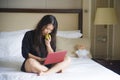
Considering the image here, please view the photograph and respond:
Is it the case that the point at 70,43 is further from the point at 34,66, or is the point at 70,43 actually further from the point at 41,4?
the point at 34,66

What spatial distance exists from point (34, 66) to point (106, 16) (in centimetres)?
166

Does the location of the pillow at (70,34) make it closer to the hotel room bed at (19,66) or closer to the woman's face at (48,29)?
the hotel room bed at (19,66)

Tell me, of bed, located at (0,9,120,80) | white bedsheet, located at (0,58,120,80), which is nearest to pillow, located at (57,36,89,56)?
bed, located at (0,9,120,80)

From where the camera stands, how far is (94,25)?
3.78 metres

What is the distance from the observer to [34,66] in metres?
2.22

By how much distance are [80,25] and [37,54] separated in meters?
1.33

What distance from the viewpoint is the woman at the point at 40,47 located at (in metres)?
2.27

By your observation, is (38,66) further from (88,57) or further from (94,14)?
(94,14)

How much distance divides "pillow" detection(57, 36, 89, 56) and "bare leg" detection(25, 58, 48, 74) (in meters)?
1.05

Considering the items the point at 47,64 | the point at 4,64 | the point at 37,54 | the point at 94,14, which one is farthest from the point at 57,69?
the point at 94,14

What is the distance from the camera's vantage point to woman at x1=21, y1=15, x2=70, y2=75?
89.3 inches

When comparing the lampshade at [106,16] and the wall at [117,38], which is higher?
the lampshade at [106,16]

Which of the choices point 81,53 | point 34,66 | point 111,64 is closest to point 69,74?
point 34,66

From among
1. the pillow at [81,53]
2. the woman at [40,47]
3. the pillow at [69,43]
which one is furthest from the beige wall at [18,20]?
the woman at [40,47]
